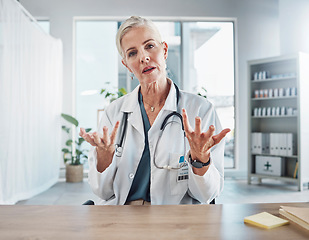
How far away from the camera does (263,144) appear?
175 inches

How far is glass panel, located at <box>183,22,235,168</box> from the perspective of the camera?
5.29m

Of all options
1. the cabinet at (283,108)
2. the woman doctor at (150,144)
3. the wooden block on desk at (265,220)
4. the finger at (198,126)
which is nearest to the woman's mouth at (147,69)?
the woman doctor at (150,144)

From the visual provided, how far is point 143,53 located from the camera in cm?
144

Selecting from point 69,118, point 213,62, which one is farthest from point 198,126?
point 213,62

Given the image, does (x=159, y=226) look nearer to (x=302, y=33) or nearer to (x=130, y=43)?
(x=130, y=43)

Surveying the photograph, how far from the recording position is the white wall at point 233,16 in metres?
4.97

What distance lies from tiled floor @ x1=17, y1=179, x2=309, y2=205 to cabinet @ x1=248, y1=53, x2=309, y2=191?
0.17 metres

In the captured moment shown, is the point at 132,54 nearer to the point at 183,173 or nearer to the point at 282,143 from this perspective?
the point at 183,173

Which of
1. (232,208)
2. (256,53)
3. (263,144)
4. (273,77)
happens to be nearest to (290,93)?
(273,77)

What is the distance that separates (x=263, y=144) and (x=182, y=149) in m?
Result: 3.40

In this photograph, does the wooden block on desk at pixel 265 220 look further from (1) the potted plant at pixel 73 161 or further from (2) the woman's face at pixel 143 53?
(1) the potted plant at pixel 73 161

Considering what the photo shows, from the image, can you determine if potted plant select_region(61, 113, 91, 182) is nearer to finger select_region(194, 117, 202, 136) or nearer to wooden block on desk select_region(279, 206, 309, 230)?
finger select_region(194, 117, 202, 136)

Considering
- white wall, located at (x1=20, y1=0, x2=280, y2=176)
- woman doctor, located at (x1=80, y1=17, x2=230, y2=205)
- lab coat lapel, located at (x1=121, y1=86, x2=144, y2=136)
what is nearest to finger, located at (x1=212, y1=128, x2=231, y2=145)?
woman doctor, located at (x1=80, y1=17, x2=230, y2=205)

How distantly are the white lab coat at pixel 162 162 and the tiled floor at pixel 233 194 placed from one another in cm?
222
